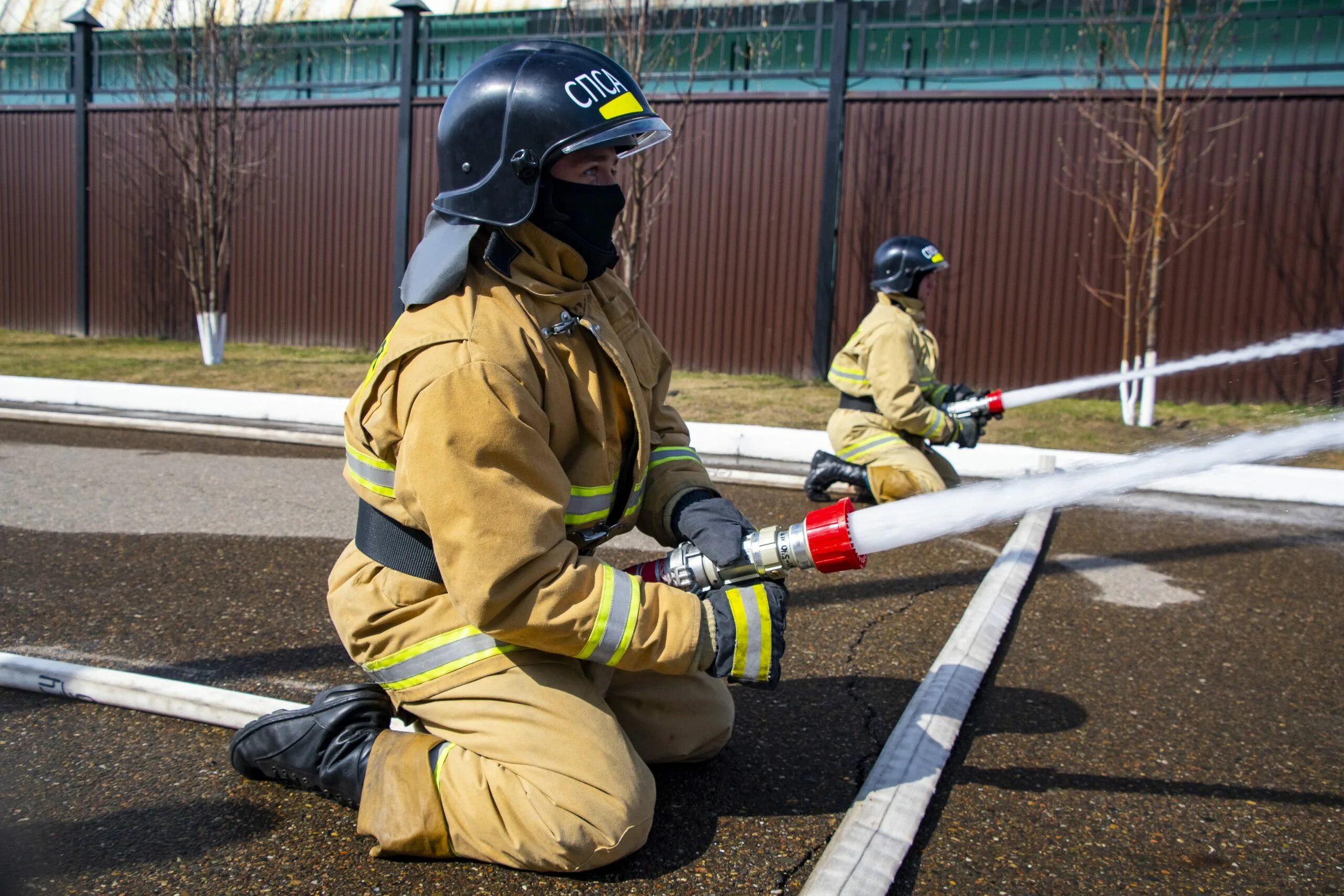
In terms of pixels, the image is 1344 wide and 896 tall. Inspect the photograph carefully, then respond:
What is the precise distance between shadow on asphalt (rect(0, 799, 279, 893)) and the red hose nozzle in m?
1.45

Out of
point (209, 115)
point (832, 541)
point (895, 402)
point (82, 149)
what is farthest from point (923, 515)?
point (82, 149)

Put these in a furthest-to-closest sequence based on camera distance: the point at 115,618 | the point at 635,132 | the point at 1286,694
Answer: the point at 115,618 < the point at 1286,694 < the point at 635,132

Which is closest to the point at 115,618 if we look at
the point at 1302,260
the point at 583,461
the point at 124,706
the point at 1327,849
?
the point at 124,706

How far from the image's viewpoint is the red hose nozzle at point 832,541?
8.46 ft

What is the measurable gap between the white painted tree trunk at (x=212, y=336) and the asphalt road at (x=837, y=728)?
26.0 ft

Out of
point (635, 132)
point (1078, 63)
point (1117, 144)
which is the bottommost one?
point (635, 132)

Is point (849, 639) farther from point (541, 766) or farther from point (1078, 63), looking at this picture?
point (1078, 63)

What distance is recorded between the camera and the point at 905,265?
690 cm

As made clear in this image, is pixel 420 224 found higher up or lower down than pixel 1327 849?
higher up

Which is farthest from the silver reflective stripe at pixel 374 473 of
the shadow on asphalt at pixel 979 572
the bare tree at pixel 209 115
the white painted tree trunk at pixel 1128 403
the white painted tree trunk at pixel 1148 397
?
the bare tree at pixel 209 115

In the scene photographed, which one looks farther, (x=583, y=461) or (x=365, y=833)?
(x=583, y=461)

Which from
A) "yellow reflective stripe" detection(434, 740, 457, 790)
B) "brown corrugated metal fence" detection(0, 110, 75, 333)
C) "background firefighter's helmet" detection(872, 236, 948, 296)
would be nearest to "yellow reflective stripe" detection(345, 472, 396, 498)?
"yellow reflective stripe" detection(434, 740, 457, 790)

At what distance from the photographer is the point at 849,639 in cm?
434

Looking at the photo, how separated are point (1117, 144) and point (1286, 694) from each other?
333 inches
